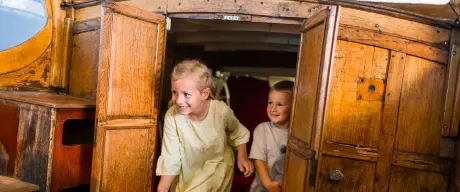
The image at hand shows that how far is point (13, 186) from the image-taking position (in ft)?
7.84

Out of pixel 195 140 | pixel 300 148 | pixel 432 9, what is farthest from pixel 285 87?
pixel 432 9

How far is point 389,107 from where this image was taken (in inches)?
93.4

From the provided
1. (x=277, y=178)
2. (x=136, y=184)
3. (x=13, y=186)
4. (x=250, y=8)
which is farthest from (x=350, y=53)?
(x=13, y=186)

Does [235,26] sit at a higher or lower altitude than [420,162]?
higher

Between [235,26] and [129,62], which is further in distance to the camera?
[235,26]

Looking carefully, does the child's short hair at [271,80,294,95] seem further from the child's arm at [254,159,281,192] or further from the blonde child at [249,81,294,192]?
the child's arm at [254,159,281,192]

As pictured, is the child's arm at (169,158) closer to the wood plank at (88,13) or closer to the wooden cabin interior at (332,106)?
the wooden cabin interior at (332,106)

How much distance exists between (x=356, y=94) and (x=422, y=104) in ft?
1.81

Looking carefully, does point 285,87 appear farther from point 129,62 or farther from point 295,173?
point 129,62

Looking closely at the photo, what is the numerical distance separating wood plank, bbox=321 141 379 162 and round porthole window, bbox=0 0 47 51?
3173mm

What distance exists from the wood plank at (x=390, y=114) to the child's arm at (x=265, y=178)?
31.9 inches

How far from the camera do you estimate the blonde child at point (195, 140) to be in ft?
7.52

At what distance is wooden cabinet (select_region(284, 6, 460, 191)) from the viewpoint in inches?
93.0

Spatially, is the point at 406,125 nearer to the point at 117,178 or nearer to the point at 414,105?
the point at 414,105
